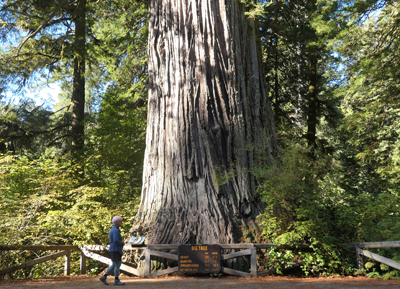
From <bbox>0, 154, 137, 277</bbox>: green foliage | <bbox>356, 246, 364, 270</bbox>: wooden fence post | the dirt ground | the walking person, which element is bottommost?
the dirt ground

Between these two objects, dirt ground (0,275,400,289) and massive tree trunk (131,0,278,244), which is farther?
massive tree trunk (131,0,278,244)

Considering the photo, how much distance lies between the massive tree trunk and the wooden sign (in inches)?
18.0

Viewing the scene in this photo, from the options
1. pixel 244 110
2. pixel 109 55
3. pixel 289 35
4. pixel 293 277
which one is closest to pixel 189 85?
pixel 244 110

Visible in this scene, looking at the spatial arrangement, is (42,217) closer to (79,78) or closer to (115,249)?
(115,249)

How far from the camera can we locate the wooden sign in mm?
6699

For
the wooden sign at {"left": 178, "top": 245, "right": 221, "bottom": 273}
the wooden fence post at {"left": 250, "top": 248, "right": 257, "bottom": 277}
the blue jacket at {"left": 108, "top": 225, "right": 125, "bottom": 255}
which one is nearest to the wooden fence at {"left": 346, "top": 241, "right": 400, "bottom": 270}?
the wooden fence post at {"left": 250, "top": 248, "right": 257, "bottom": 277}

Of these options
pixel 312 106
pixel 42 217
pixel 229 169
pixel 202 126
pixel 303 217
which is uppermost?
pixel 312 106

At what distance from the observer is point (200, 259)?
264 inches

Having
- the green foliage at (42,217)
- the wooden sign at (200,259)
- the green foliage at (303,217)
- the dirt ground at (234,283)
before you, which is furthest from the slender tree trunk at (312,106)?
the wooden sign at (200,259)

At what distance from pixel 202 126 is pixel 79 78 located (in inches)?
405

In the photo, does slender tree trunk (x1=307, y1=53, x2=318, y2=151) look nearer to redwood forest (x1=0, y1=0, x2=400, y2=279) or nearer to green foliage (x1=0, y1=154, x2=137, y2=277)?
redwood forest (x1=0, y1=0, x2=400, y2=279)

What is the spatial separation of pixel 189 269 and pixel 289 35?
34.9 feet

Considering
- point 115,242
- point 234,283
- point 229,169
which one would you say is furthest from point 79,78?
point 234,283

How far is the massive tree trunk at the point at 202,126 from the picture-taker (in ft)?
24.8
